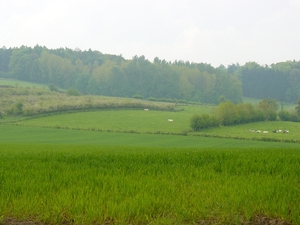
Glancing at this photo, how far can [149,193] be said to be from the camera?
6699 mm

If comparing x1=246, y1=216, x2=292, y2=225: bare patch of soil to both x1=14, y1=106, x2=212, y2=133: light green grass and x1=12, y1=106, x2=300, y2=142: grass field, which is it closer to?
x1=12, y1=106, x2=300, y2=142: grass field

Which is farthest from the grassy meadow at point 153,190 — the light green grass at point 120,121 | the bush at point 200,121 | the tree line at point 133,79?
the tree line at point 133,79

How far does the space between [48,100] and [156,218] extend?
95116mm

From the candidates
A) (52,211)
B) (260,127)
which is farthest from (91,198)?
(260,127)

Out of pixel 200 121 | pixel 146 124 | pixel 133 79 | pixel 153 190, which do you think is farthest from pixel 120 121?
pixel 133 79

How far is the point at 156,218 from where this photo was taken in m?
5.73

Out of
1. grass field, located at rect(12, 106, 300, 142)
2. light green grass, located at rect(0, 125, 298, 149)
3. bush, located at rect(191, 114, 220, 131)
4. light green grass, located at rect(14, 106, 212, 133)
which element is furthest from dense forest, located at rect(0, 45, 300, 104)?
light green grass, located at rect(0, 125, 298, 149)

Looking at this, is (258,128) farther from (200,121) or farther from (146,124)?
(146,124)

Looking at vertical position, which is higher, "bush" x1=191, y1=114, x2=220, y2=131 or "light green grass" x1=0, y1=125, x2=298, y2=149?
"bush" x1=191, y1=114, x2=220, y2=131

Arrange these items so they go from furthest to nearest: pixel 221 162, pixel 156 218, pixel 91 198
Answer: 1. pixel 221 162
2. pixel 91 198
3. pixel 156 218

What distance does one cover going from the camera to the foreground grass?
580 cm

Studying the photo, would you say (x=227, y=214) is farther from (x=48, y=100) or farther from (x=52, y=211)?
(x=48, y=100)

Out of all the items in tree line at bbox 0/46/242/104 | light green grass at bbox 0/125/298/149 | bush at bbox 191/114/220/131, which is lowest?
light green grass at bbox 0/125/298/149

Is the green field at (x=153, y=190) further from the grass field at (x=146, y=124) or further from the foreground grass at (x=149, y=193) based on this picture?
the grass field at (x=146, y=124)
